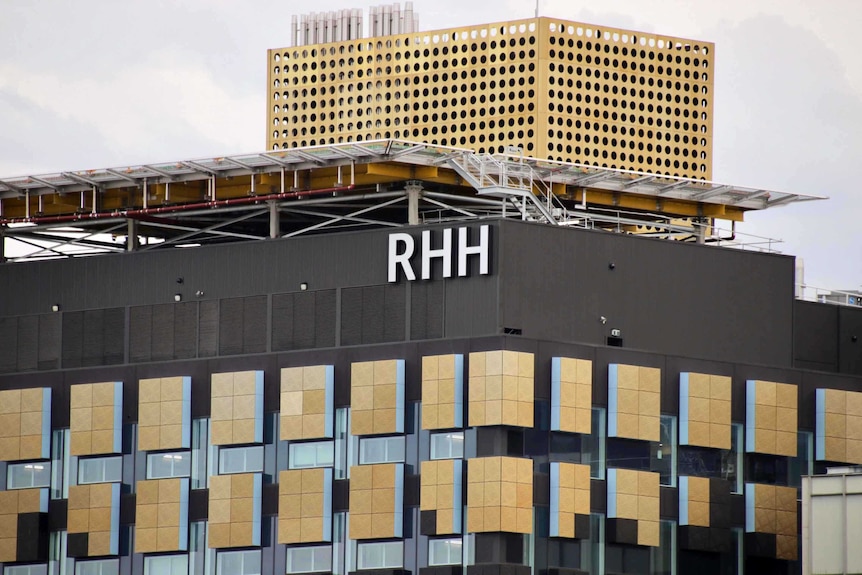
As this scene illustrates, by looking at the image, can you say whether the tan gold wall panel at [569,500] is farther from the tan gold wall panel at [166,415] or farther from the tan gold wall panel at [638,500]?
the tan gold wall panel at [166,415]

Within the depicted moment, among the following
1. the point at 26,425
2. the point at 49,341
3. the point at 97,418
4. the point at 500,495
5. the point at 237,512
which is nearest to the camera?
the point at 500,495

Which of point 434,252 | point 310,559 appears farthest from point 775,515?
point 310,559

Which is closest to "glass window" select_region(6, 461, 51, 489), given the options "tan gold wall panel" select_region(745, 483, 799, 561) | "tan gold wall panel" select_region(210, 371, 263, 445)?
"tan gold wall panel" select_region(210, 371, 263, 445)

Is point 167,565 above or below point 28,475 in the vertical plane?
below

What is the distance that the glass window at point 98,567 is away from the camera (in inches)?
5458

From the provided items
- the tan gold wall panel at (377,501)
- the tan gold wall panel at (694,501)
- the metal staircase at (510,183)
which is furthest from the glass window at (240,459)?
the tan gold wall panel at (694,501)

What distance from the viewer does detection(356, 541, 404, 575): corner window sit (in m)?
130

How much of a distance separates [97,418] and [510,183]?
28160mm

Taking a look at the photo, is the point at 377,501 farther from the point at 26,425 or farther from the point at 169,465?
the point at 26,425

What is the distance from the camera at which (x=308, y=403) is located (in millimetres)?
133875

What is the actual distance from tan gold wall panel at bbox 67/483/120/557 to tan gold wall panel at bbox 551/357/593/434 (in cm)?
2750

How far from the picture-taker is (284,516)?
133125 millimetres

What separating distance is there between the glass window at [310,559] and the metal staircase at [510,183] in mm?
21867

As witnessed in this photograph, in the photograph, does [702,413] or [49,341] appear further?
[49,341]
